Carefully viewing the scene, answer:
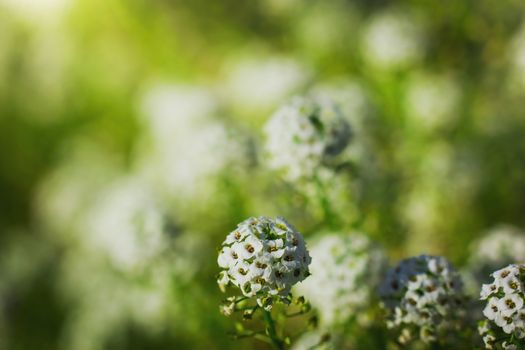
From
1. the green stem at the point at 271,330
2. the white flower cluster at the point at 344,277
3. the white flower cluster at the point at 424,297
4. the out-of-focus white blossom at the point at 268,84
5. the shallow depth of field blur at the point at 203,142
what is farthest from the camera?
the out-of-focus white blossom at the point at 268,84

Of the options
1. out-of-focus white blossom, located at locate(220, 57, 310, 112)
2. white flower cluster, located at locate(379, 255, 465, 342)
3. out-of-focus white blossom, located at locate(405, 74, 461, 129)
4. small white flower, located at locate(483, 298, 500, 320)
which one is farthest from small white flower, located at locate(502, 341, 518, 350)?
out-of-focus white blossom, located at locate(220, 57, 310, 112)

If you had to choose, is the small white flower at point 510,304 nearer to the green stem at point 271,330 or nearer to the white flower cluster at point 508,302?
the white flower cluster at point 508,302

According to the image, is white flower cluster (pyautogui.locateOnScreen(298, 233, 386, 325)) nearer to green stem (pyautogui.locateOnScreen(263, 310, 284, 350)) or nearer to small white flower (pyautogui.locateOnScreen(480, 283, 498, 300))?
green stem (pyautogui.locateOnScreen(263, 310, 284, 350))

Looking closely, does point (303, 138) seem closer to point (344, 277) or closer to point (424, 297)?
point (344, 277)

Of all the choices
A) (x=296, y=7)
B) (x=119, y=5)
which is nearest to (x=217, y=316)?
(x=296, y=7)

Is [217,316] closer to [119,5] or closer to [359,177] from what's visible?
[359,177]

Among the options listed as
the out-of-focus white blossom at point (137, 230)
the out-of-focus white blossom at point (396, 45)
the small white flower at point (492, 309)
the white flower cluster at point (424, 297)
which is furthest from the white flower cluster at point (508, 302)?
the out-of-focus white blossom at point (396, 45)
